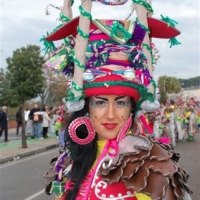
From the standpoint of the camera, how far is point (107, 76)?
2480 millimetres

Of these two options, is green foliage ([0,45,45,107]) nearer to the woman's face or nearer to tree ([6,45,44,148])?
tree ([6,45,44,148])

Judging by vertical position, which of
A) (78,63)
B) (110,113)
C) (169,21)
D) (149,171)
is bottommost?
(149,171)

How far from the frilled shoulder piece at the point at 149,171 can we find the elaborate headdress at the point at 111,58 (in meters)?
0.33

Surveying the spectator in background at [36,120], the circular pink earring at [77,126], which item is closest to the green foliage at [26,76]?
the spectator in background at [36,120]

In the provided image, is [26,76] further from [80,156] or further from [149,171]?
[149,171]

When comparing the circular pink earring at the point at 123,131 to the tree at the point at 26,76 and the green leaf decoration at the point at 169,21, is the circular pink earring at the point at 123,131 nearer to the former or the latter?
the green leaf decoration at the point at 169,21

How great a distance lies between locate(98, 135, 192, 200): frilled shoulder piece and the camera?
7.30 feet

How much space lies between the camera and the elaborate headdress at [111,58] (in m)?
2.48

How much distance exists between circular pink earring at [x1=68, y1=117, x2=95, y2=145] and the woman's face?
5 centimetres

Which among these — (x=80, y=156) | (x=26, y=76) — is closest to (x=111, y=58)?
(x=80, y=156)

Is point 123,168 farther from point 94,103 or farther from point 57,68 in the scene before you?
point 57,68

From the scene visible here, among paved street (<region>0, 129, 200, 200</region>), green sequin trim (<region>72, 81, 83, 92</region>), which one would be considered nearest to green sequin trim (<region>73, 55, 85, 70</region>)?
green sequin trim (<region>72, 81, 83, 92</region>)

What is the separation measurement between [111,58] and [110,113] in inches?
13.0

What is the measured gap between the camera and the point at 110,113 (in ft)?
8.28
